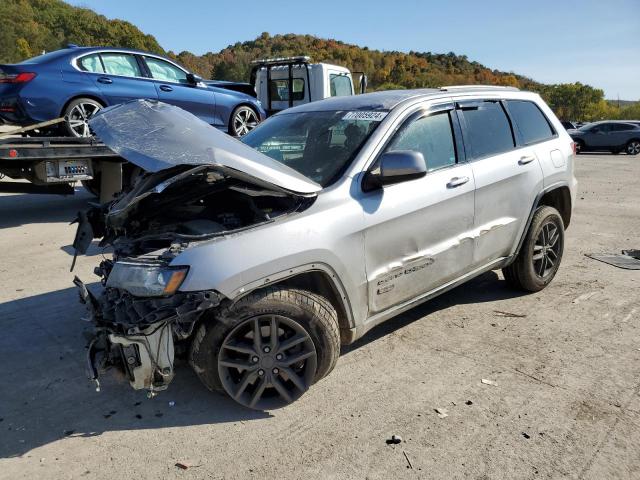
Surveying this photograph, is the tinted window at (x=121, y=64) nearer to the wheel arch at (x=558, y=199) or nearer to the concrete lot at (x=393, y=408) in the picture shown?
the concrete lot at (x=393, y=408)

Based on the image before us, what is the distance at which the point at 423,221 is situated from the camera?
3.48 metres

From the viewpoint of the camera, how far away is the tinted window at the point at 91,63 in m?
7.75

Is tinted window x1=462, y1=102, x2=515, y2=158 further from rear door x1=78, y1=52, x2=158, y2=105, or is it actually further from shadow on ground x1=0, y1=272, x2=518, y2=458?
rear door x1=78, y1=52, x2=158, y2=105

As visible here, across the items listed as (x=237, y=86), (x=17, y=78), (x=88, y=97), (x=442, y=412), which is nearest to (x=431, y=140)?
(x=442, y=412)

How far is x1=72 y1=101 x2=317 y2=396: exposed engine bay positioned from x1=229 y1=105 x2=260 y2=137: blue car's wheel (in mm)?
6648

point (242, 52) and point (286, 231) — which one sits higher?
point (242, 52)

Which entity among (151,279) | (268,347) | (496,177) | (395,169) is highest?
(395,169)

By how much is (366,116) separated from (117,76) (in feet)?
19.8

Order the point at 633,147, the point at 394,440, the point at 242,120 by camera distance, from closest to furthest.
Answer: the point at 394,440 < the point at 242,120 < the point at 633,147

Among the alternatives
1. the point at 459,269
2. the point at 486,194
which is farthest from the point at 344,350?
the point at 486,194

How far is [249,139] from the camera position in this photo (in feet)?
13.8

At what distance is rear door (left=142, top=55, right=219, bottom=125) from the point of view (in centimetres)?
879

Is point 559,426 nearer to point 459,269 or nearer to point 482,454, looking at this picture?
point 482,454

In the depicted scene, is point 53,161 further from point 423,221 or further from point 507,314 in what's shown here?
point 507,314
